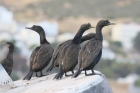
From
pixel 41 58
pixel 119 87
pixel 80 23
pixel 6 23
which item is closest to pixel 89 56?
pixel 41 58

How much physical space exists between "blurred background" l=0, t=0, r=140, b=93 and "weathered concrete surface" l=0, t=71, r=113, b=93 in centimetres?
5769

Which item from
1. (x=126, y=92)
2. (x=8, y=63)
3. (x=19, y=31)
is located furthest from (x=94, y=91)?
(x=19, y=31)

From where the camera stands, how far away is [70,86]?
682 cm

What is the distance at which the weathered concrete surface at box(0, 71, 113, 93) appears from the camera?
6613 mm

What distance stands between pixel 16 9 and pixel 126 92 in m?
53.5

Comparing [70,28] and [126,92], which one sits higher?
[70,28]

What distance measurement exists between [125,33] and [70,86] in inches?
3720

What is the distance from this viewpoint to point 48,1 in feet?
387

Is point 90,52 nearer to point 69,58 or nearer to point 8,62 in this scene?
point 69,58

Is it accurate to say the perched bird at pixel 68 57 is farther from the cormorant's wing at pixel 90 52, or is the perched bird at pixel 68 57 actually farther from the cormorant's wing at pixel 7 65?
the cormorant's wing at pixel 7 65

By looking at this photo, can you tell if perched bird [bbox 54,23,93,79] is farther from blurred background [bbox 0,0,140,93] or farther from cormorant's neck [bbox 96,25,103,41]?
blurred background [bbox 0,0,140,93]

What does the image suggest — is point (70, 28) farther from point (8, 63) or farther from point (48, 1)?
point (8, 63)

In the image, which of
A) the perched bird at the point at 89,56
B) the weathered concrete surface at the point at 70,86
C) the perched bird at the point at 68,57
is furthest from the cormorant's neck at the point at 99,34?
the weathered concrete surface at the point at 70,86

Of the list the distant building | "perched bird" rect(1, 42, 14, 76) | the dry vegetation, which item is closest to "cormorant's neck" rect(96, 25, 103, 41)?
"perched bird" rect(1, 42, 14, 76)
